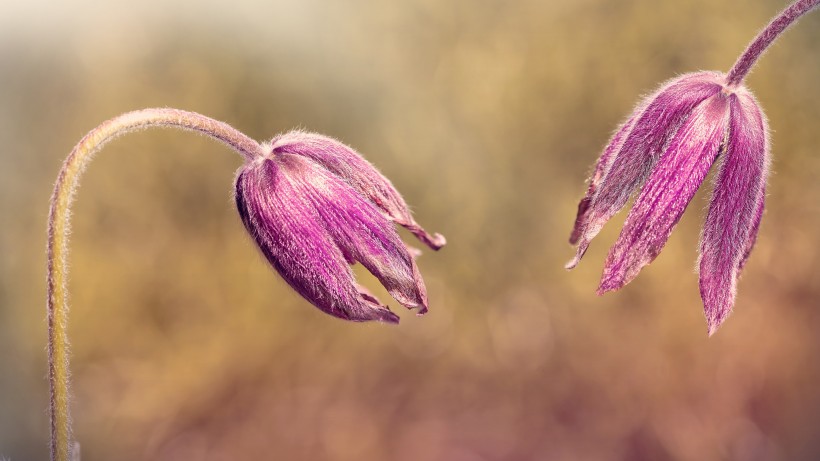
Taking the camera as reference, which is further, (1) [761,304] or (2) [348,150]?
(1) [761,304]

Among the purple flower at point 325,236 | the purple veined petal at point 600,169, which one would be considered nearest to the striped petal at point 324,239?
the purple flower at point 325,236

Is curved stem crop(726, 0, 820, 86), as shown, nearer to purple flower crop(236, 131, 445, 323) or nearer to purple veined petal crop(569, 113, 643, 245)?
purple veined petal crop(569, 113, 643, 245)

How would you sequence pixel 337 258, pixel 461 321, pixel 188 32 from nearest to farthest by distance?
pixel 337 258
pixel 188 32
pixel 461 321

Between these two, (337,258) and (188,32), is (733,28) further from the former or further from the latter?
(337,258)

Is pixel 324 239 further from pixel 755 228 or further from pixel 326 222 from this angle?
pixel 755 228

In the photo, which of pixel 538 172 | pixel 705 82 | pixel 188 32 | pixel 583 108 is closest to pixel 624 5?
pixel 583 108

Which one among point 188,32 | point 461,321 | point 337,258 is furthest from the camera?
point 461,321

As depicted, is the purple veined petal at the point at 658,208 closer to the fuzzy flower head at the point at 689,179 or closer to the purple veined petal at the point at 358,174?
the fuzzy flower head at the point at 689,179
